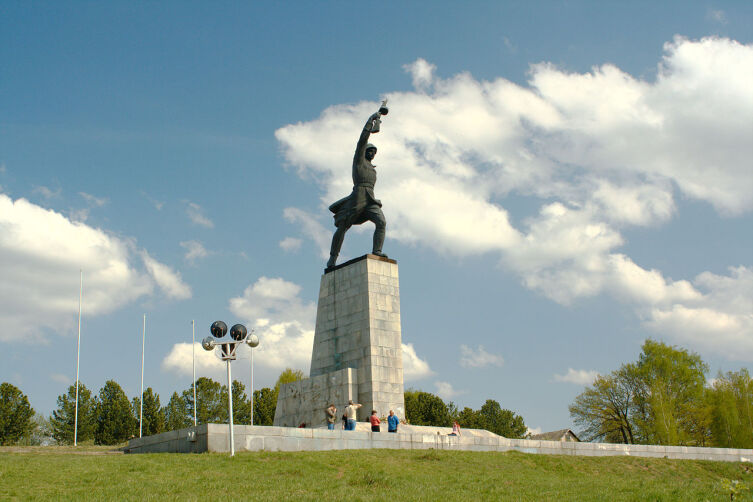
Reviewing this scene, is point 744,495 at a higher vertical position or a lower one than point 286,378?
lower

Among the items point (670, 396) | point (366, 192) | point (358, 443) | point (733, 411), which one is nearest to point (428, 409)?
point (670, 396)

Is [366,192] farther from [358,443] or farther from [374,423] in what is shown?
[358,443]

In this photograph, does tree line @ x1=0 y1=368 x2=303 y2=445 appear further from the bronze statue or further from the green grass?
the green grass

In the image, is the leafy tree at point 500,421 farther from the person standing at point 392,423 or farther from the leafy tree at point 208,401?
the person standing at point 392,423

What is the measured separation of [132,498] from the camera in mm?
12594

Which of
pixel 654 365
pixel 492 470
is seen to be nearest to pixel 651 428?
pixel 654 365

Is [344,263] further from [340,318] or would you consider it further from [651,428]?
[651,428]

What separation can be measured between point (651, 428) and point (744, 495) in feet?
126

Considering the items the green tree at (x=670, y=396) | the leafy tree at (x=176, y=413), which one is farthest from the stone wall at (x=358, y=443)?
the leafy tree at (x=176, y=413)

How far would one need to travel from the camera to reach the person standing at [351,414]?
23.0m

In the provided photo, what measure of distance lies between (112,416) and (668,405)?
3845 cm

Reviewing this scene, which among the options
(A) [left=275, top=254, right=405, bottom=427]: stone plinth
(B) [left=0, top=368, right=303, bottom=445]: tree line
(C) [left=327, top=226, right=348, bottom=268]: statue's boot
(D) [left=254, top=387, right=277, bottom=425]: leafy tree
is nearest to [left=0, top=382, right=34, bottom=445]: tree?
(B) [left=0, top=368, right=303, bottom=445]: tree line

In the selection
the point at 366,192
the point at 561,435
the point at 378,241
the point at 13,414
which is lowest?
the point at 561,435

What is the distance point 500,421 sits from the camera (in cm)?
7044
